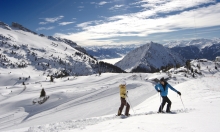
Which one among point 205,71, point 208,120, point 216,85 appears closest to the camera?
point 208,120

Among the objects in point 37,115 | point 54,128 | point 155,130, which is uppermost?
point 155,130

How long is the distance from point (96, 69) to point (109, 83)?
147 meters

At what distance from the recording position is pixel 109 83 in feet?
105

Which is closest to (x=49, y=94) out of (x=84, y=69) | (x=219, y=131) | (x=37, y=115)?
(x=37, y=115)

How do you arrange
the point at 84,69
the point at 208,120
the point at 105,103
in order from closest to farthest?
the point at 208,120 < the point at 105,103 < the point at 84,69

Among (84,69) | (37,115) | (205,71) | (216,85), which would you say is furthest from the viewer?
(84,69)

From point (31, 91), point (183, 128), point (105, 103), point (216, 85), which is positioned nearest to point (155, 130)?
point (183, 128)

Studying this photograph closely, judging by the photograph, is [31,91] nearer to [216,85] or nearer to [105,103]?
[105,103]

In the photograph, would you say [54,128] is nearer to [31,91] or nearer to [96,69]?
[31,91]

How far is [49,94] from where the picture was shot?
1034 inches

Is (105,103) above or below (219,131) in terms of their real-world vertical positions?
below

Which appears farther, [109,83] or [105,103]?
[109,83]

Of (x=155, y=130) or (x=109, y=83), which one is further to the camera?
(x=109, y=83)

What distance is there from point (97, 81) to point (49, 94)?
9.70 metres
